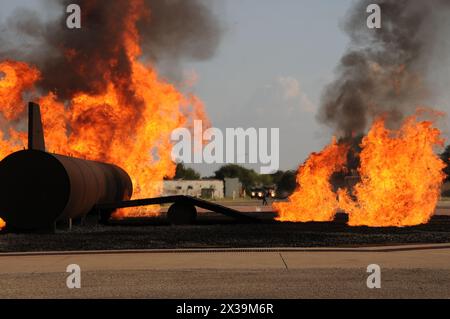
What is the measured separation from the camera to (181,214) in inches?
1307

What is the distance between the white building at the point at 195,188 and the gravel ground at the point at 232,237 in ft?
304

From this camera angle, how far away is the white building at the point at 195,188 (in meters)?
125

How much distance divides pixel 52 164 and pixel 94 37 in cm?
1360

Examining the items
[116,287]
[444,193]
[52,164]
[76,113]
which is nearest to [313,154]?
[52,164]

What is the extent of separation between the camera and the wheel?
33.0 metres

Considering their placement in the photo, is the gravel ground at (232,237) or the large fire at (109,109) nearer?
the gravel ground at (232,237)

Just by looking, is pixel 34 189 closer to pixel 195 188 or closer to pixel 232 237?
pixel 232 237

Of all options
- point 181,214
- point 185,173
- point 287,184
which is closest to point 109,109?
point 181,214
